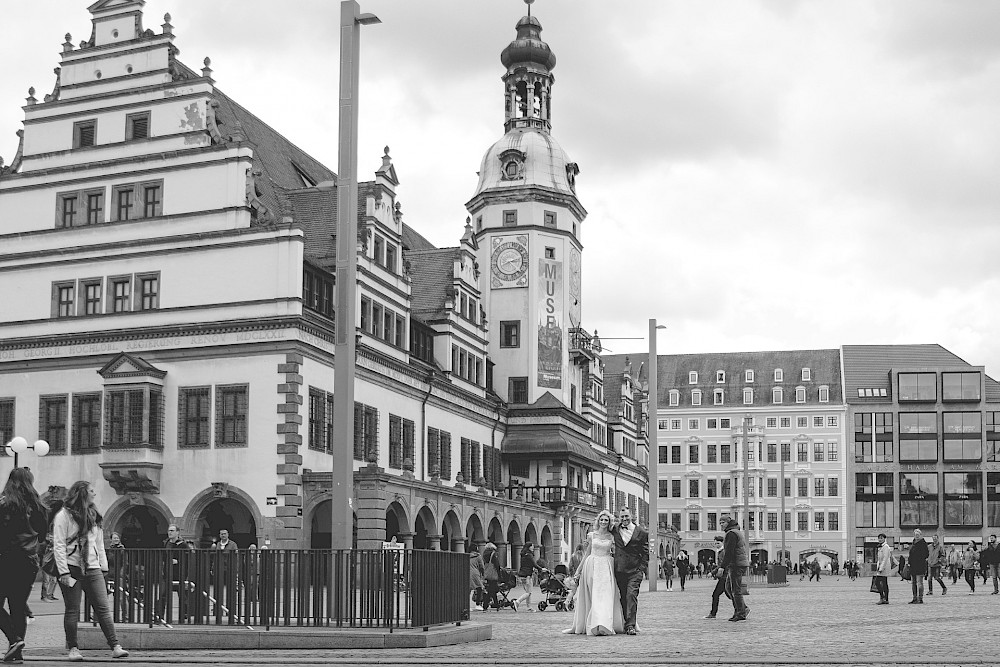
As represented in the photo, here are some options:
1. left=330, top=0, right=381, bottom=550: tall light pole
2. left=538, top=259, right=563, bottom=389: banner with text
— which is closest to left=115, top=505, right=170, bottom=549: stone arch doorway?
left=538, top=259, right=563, bottom=389: banner with text

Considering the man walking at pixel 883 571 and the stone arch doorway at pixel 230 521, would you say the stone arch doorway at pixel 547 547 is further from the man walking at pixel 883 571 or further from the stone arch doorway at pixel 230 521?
the man walking at pixel 883 571

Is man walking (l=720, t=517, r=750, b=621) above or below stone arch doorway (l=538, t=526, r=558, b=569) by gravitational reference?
above

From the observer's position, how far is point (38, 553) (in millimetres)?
16844

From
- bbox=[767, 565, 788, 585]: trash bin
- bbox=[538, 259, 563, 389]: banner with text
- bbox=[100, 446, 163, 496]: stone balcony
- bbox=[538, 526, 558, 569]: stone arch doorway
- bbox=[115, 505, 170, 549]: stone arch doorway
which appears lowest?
bbox=[767, 565, 788, 585]: trash bin

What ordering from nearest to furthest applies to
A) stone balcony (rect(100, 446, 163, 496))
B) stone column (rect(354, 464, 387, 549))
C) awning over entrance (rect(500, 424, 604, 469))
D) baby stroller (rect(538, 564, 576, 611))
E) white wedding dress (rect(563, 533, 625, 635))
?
white wedding dress (rect(563, 533, 625, 635)) < baby stroller (rect(538, 564, 576, 611)) < stone column (rect(354, 464, 387, 549)) < stone balcony (rect(100, 446, 163, 496)) < awning over entrance (rect(500, 424, 604, 469))

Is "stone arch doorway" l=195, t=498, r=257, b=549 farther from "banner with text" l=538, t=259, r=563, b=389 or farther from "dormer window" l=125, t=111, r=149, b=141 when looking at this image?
"banner with text" l=538, t=259, r=563, b=389

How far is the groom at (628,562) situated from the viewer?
74.6 feet

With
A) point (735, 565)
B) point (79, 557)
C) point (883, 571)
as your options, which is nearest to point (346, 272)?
point (79, 557)

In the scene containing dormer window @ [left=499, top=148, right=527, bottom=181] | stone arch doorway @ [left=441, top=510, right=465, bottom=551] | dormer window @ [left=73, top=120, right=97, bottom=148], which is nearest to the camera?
dormer window @ [left=73, top=120, right=97, bottom=148]

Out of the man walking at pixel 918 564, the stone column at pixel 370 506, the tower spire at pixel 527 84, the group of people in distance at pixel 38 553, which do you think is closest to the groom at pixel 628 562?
the group of people in distance at pixel 38 553

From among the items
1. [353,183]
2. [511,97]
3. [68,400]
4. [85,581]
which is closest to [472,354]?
[511,97]

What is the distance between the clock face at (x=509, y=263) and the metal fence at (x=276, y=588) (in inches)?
2032

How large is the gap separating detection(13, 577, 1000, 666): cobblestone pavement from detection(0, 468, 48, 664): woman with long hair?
1.68 feet

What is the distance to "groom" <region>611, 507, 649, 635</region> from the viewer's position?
74.6ft
